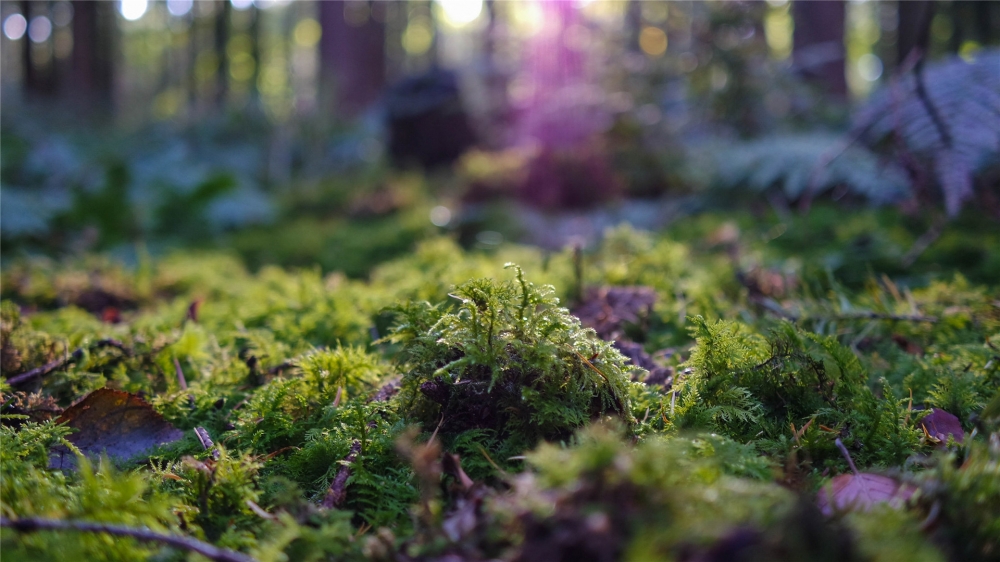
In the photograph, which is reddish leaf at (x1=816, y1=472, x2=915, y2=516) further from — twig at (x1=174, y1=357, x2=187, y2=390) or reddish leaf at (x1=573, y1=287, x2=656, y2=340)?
twig at (x1=174, y1=357, x2=187, y2=390)

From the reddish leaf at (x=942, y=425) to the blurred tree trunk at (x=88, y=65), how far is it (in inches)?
783

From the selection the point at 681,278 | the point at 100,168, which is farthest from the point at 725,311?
the point at 100,168

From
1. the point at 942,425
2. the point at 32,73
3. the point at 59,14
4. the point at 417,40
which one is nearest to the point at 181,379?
the point at 942,425

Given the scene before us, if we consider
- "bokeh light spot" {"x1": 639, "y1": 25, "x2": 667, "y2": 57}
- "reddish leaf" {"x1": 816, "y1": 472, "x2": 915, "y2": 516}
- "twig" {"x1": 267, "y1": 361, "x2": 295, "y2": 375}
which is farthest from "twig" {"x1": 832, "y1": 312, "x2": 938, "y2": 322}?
"bokeh light spot" {"x1": 639, "y1": 25, "x2": 667, "y2": 57}

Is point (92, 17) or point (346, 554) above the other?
point (92, 17)

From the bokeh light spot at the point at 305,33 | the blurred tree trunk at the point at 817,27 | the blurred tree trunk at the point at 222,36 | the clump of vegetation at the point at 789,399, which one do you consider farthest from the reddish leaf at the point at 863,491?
the bokeh light spot at the point at 305,33

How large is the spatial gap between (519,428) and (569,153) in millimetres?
4558

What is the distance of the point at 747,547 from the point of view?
0.73m

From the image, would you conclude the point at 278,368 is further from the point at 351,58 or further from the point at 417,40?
the point at 417,40

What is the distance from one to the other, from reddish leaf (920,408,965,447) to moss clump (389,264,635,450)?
64cm

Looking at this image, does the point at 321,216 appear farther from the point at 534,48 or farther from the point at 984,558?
the point at 984,558

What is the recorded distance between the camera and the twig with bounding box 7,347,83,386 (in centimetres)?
158

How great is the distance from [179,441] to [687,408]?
1.13 meters

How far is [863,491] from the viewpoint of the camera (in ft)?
3.46
